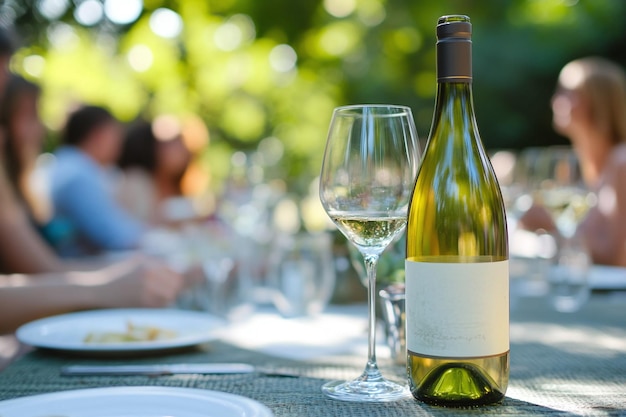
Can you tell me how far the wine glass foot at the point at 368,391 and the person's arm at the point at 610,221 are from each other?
217 centimetres

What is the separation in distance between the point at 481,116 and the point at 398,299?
29.5 feet

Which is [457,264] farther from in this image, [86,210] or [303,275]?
[86,210]

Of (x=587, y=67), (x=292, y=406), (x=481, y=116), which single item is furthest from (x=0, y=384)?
(x=481, y=116)

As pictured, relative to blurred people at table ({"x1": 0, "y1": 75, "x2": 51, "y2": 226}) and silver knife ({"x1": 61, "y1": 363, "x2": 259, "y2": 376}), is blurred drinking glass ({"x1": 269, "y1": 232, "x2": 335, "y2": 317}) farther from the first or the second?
blurred people at table ({"x1": 0, "y1": 75, "x2": 51, "y2": 226})

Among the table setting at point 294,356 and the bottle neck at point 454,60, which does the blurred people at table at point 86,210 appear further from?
the bottle neck at point 454,60

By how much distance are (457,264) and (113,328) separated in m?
0.78

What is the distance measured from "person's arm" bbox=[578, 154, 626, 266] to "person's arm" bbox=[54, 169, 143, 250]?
8.04 ft

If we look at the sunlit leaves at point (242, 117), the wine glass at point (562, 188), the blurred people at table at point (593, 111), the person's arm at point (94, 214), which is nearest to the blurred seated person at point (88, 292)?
the wine glass at point (562, 188)

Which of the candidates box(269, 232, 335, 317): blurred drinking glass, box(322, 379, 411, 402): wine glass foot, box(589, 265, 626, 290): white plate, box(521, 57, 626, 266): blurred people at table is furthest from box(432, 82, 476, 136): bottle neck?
box(521, 57, 626, 266): blurred people at table

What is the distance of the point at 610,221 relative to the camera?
10.4 ft

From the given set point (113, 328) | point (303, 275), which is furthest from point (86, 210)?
point (113, 328)

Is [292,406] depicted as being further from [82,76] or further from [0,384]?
[82,76]

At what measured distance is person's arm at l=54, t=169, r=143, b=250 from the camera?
4.58 metres

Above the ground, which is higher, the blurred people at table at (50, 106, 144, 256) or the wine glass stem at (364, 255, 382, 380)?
the blurred people at table at (50, 106, 144, 256)
